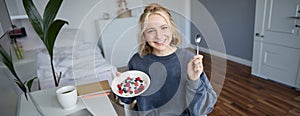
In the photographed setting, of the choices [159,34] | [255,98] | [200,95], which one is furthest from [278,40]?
[159,34]

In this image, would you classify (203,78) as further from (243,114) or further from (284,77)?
(284,77)

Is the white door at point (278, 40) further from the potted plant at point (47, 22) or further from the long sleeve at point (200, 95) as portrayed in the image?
the potted plant at point (47, 22)

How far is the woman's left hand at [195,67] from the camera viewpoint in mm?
690

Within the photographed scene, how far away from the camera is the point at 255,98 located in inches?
85.7

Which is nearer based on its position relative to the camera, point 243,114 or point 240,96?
point 243,114

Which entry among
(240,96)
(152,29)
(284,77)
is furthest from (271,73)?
(152,29)

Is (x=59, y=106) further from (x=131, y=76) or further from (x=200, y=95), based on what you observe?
(x=200, y=95)

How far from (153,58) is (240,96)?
175 centimetres

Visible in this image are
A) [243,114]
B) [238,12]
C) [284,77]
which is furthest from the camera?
[238,12]

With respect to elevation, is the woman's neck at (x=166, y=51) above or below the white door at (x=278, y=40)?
above

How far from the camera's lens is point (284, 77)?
2.43 m

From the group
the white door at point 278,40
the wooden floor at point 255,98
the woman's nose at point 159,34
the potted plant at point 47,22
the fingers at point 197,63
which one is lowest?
the wooden floor at point 255,98

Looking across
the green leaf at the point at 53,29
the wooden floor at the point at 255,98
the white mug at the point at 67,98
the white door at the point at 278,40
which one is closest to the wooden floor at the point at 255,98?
the wooden floor at the point at 255,98

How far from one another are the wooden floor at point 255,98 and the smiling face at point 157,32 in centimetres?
145
